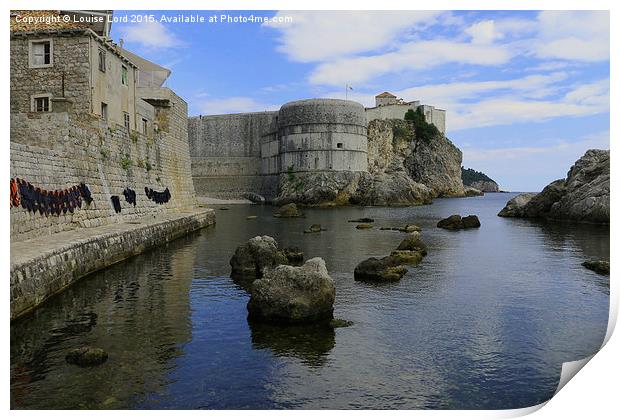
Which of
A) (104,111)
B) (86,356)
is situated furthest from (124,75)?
(86,356)

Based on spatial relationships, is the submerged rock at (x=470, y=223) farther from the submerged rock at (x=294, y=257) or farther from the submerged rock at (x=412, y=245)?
the submerged rock at (x=294, y=257)

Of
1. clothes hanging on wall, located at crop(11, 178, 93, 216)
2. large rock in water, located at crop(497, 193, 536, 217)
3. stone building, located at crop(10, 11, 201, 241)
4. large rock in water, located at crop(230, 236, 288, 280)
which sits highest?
stone building, located at crop(10, 11, 201, 241)

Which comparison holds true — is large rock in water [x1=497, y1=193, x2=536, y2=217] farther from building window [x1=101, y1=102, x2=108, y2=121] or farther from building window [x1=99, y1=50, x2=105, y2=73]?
building window [x1=99, y1=50, x2=105, y2=73]

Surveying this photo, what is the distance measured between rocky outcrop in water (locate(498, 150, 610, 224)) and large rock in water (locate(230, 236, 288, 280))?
1965cm

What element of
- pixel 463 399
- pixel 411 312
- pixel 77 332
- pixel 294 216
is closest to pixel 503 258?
pixel 411 312

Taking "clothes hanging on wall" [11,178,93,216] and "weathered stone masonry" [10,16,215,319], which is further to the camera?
"clothes hanging on wall" [11,178,93,216]

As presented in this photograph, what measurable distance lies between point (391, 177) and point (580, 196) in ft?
92.2

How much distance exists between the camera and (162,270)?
13852 millimetres

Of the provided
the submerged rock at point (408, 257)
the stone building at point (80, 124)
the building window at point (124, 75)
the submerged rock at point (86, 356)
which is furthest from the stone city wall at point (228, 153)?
the submerged rock at point (86, 356)

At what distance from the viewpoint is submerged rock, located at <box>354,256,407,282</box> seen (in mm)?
12914

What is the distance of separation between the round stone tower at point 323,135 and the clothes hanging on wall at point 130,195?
125ft

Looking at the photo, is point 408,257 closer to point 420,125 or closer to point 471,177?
point 420,125

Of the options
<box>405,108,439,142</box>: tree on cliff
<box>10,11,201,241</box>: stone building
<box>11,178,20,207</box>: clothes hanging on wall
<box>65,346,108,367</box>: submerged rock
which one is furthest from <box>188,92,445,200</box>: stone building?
<box>65,346,108,367</box>: submerged rock

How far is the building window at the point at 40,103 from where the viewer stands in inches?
751
